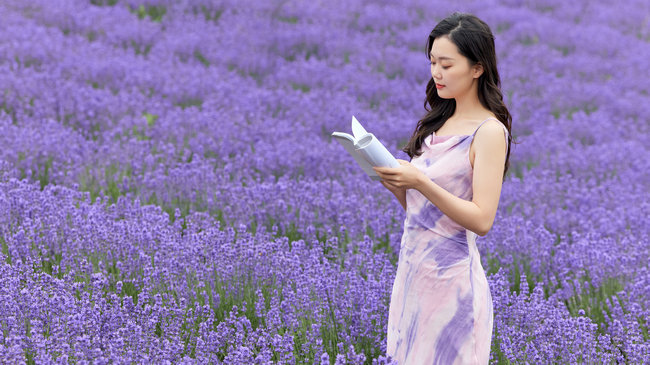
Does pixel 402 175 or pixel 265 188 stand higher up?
pixel 402 175

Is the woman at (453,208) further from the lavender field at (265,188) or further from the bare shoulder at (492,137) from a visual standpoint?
the lavender field at (265,188)

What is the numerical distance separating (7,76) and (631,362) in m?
5.26

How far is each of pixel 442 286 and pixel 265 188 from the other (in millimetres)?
2310

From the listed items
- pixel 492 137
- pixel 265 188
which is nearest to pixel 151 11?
pixel 265 188

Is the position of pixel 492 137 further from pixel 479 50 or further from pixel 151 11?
pixel 151 11

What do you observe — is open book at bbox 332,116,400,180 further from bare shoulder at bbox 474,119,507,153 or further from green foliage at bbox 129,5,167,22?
green foliage at bbox 129,5,167,22

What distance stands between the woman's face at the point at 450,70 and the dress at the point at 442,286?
16 cm

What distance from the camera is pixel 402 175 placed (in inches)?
82.2

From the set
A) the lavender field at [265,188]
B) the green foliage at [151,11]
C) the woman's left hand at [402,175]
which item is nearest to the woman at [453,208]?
the woman's left hand at [402,175]

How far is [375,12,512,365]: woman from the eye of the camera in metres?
2.17

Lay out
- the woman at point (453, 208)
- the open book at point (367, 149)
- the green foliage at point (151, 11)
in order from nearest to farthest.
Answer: the open book at point (367, 149)
the woman at point (453, 208)
the green foliage at point (151, 11)

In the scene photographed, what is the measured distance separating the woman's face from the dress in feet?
0.54

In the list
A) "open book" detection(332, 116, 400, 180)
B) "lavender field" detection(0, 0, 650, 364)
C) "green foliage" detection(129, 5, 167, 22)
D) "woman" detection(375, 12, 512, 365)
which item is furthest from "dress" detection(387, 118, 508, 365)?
"green foliage" detection(129, 5, 167, 22)

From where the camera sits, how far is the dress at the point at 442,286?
221cm
